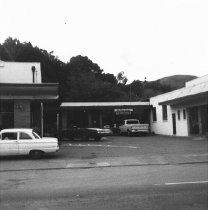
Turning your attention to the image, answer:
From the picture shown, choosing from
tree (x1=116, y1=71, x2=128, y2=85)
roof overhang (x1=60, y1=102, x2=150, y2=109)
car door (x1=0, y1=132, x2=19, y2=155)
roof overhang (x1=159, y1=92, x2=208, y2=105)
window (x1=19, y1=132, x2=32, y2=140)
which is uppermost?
tree (x1=116, y1=71, x2=128, y2=85)

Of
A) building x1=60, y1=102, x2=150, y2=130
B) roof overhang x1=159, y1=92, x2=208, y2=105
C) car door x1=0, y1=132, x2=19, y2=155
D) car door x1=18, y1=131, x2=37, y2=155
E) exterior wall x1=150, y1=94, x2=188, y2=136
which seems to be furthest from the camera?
building x1=60, y1=102, x2=150, y2=130

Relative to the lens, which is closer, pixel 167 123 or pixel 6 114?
pixel 6 114

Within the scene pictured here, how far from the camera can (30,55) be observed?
6041 centimetres

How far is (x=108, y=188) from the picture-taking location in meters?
10.6

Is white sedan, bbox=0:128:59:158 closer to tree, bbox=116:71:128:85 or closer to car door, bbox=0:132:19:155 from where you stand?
car door, bbox=0:132:19:155

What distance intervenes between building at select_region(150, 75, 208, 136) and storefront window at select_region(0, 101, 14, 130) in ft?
45.4

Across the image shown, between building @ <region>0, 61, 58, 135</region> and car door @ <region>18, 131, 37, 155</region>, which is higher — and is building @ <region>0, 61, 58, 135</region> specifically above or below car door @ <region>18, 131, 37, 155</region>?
above

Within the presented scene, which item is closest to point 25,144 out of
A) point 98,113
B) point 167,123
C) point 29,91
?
point 29,91

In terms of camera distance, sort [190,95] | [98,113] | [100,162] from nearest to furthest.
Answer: [100,162], [190,95], [98,113]

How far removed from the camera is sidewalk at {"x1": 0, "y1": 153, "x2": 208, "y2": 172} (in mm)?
16547

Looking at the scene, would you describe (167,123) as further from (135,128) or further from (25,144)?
(25,144)

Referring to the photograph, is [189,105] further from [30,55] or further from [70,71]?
[70,71]

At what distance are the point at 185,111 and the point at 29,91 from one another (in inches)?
608

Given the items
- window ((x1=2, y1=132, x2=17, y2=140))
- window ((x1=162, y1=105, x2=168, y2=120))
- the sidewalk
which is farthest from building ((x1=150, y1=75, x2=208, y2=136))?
window ((x1=2, y1=132, x2=17, y2=140))
